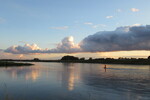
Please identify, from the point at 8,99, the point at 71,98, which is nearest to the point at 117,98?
the point at 71,98

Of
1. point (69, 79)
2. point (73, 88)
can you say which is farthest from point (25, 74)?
point (73, 88)

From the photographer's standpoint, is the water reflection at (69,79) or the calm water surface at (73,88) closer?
the calm water surface at (73,88)

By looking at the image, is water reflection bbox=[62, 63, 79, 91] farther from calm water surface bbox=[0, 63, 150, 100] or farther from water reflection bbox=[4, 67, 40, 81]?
water reflection bbox=[4, 67, 40, 81]

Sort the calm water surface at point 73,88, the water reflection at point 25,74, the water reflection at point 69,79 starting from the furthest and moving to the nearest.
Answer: the water reflection at point 25,74 < the water reflection at point 69,79 < the calm water surface at point 73,88

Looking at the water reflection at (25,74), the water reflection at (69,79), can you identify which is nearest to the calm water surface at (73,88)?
Result: the water reflection at (69,79)

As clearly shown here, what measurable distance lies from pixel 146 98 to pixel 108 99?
5.55 metres

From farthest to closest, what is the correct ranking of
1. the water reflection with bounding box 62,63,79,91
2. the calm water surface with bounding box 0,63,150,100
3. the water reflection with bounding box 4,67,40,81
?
the water reflection with bounding box 4,67,40,81 → the water reflection with bounding box 62,63,79,91 → the calm water surface with bounding box 0,63,150,100

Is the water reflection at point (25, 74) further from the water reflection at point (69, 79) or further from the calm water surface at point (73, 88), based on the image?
the water reflection at point (69, 79)

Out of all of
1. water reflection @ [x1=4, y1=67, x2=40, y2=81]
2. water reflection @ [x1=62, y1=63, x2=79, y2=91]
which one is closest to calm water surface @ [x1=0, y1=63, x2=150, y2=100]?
water reflection @ [x1=62, y1=63, x2=79, y2=91]

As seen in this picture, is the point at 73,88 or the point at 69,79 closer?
the point at 73,88

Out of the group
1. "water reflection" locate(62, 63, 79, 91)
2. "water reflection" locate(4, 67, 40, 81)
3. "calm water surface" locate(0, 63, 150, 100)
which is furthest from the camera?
"water reflection" locate(4, 67, 40, 81)

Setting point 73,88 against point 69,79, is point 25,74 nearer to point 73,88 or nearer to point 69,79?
point 69,79

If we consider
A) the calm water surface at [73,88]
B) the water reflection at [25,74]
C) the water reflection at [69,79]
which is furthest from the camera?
the water reflection at [25,74]

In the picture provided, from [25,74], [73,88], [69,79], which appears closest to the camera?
[73,88]
